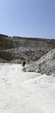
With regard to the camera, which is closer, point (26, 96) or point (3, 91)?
point (26, 96)

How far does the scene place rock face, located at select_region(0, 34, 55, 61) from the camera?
1143 inches

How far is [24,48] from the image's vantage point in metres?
33.7

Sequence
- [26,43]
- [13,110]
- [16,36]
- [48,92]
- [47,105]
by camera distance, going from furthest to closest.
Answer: [16,36] → [26,43] → [48,92] → [47,105] → [13,110]

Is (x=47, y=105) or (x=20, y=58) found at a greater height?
(x=47, y=105)

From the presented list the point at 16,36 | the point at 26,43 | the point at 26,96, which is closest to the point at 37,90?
the point at 26,96

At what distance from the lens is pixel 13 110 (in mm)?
4695

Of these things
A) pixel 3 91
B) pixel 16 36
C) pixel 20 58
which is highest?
pixel 16 36

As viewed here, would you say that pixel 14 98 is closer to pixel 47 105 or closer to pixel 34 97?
pixel 34 97

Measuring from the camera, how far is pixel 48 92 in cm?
671

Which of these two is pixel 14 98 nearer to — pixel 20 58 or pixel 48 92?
pixel 48 92

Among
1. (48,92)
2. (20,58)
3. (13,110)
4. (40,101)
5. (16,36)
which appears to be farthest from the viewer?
(16,36)

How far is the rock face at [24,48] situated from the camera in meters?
29.0

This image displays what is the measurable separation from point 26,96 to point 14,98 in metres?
0.60

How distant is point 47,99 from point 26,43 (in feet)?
108
